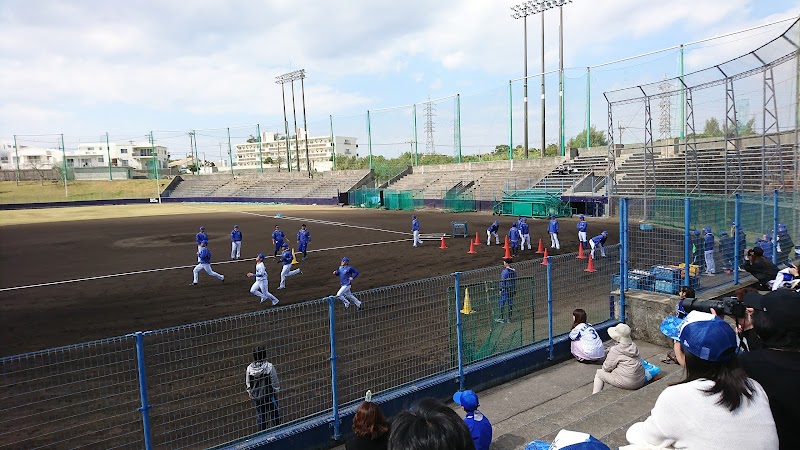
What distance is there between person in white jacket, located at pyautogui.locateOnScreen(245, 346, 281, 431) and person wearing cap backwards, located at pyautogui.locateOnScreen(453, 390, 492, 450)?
272 centimetres

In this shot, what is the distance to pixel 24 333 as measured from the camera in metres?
11.6

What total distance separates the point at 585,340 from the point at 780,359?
551 cm

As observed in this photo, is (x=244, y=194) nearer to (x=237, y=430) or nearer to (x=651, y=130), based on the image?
(x=651, y=130)

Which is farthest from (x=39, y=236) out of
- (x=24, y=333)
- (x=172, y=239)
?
(x=24, y=333)

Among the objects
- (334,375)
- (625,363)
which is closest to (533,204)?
(625,363)

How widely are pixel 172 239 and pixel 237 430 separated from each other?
2638 centimetres

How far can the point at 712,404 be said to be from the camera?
2.36 m

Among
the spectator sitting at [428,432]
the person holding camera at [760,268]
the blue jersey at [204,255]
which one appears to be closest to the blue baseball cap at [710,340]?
the spectator sitting at [428,432]

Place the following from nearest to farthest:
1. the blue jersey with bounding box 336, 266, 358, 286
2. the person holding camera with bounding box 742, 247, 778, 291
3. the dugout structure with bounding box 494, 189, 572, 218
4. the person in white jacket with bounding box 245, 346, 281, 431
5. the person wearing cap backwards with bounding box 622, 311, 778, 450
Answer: the person wearing cap backwards with bounding box 622, 311, 778, 450
the person in white jacket with bounding box 245, 346, 281, 431
the person holding camera with bounding box 742, 247, 778, 291
the blue jersey with bounding box 336, 266, 358, 286
the dugout structure with bounding box 494, 189, 572, 218

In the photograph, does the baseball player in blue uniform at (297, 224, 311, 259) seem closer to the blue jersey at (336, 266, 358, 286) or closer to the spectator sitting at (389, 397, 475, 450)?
the blue jersey at (336, 266, 358, 286)

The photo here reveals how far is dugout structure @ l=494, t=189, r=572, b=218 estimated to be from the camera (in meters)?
38.2

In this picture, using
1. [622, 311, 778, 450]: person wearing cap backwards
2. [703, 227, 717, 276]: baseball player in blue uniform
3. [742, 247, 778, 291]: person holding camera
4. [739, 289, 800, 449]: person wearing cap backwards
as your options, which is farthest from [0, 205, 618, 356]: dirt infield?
[739, 289, 800, 449]: person wearing cap backwards

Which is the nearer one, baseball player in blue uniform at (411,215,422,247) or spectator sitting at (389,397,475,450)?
spectator sitting at (389,397,475,450)

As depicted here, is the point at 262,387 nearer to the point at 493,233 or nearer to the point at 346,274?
the point at 346,274
